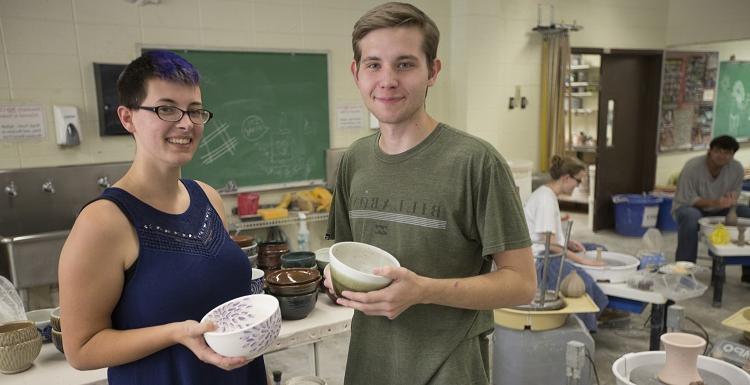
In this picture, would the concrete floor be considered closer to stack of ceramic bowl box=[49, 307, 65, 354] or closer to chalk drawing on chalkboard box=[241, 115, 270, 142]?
stack of ceramic bowl box=[49, 307, 65, 354]

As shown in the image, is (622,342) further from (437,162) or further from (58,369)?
(58,369)

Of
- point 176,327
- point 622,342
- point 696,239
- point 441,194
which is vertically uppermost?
point 441,194

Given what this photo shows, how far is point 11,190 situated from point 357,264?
3.12 metres

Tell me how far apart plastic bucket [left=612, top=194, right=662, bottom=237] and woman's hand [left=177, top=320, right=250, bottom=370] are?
6.06 meters

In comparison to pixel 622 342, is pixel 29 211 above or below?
above

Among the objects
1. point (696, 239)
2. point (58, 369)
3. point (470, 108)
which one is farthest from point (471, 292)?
point (696, 239)

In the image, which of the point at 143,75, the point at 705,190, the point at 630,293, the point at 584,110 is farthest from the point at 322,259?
the point at 584,110

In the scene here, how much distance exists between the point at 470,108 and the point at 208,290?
4.09 m

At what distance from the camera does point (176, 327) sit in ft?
3.41

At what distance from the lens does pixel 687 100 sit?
262 inches

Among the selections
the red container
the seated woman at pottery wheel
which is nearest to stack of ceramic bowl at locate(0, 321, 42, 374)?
the red container

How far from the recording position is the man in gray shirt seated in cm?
468

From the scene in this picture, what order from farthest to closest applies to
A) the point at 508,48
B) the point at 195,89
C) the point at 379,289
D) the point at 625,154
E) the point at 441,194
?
the point at 625,154 → the point at 508,48 → the point at 195,89 → the point at 441,194 → the point at 379,289

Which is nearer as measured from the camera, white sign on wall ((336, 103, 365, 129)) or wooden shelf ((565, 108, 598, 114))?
white sign on wall ((336, 103, 365, 129))
